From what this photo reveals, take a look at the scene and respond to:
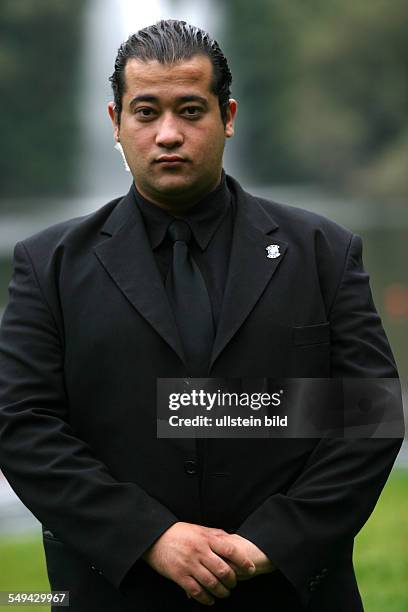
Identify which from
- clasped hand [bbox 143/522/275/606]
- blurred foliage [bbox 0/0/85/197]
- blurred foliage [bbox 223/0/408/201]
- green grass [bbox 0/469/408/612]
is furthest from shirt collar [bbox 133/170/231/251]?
blurred foliage [bbox 0/0/85/197]

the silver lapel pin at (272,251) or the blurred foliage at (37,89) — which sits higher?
the blurred foliage at (37,89)

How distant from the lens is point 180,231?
2848mm

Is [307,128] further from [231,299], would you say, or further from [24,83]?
[231,299]

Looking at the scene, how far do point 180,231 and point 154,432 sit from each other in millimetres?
442

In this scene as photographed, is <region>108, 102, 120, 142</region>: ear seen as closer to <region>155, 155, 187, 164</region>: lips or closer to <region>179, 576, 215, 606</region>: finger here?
<region>155, 155, 187, 164</region>: lips

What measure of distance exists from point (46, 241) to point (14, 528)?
3566mm

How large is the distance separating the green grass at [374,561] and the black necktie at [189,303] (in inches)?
86.4

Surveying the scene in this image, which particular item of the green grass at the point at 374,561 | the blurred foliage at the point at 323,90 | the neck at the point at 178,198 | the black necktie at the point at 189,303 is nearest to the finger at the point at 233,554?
the black necktie at the point at 189,303

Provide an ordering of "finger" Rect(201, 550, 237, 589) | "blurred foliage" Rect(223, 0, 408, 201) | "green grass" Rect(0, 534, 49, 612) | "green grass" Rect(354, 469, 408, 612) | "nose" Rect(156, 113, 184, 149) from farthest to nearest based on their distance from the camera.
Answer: "blurred foliage" Rect(223, 0, 408, 201)
"green grass" Rect(0, 534, 49, 612)
"green grass" Rect(354, 469, 408, 612)
"nose" Rect(156, 113, 184, 149)
"finger" Rect(201, 550, 237, 589)

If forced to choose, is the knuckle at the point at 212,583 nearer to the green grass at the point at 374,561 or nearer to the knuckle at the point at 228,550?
the knuckle at the point at 228,550

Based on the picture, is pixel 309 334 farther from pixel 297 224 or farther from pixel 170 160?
pixel 170 160

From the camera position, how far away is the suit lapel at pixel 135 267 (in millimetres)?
2727

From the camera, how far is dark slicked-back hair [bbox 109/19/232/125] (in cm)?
276

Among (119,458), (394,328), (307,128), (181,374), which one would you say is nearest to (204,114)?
(181,374)
